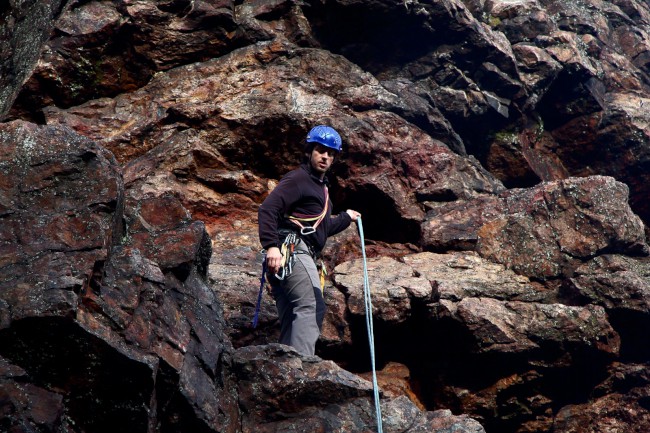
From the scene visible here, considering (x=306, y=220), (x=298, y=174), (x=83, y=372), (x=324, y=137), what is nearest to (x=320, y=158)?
(x=324, y=137)

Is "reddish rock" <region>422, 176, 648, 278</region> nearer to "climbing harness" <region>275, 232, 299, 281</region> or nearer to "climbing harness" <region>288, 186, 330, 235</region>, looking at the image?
"climbing harness" <region>288, 186, 330, 235</region>

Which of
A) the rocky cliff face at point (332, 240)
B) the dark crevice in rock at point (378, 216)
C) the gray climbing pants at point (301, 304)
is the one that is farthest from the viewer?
the dark crevice in rock at point (378, 216)

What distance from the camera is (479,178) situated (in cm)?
1396

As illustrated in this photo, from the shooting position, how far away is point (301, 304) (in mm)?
8242

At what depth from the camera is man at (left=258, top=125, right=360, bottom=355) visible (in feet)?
26.7

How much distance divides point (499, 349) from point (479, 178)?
15.6 ft

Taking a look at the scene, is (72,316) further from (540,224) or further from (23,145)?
(540,224)

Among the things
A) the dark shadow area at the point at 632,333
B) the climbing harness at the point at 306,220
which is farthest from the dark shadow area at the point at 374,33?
the dark shadow area at the point at 632,333

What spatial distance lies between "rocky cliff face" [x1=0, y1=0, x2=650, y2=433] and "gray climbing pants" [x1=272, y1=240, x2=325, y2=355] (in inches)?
30.7

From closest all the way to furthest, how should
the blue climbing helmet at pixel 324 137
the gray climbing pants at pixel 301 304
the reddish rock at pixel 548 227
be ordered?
the gray climbing pants at pixel 301 304
the blue climbing helmet at pixel 324 137
the reddish rock at pixel 548 227

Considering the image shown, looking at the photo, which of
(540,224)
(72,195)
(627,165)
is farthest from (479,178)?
(72,195)

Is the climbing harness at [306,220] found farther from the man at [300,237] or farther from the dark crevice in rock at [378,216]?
the dark crevice in rock at [378,216]

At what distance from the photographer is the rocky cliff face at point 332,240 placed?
612 cm

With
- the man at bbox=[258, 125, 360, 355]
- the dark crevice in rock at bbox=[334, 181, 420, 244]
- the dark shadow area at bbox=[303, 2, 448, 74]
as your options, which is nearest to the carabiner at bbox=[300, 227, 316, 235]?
the man at bbox=[258, 125, 360, 355]
